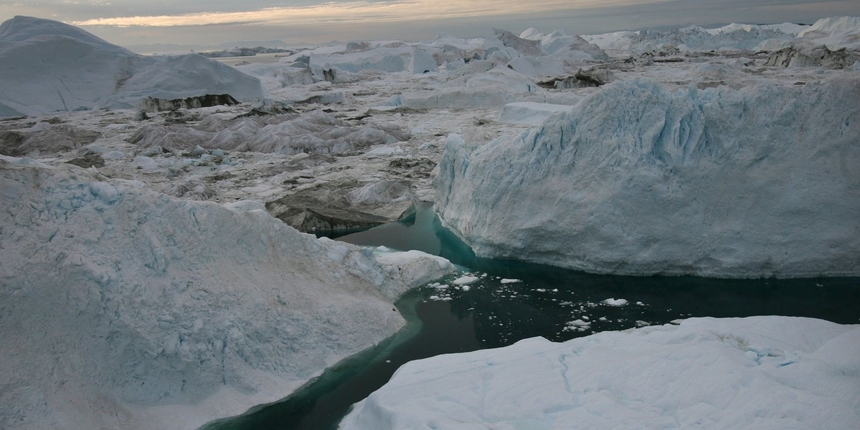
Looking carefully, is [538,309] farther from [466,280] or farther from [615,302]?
[466,280]

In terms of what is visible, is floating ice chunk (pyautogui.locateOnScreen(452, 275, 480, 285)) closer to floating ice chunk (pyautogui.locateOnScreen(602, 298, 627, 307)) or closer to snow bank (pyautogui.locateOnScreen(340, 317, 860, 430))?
floating ice chunk (pyautogui.locateOnScreen(602, 298, 627, 307))

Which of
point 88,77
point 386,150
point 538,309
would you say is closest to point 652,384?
point 538,309

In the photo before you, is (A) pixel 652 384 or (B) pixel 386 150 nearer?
(A) pixel 652 384

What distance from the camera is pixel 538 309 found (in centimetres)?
587

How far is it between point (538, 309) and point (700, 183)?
7.12ft

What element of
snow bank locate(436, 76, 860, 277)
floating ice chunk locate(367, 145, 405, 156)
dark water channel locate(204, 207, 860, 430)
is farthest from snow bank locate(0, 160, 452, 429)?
floating ice chunk locate(367, 145, 405, 156)

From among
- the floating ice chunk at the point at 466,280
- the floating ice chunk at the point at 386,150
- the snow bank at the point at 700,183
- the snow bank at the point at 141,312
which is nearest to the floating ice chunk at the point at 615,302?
the snow bank at the point at 700,183

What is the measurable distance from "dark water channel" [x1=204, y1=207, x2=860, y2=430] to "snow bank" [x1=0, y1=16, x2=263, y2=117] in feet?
57.8

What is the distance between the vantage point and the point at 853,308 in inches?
219

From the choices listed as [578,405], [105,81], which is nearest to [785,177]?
[578,405]

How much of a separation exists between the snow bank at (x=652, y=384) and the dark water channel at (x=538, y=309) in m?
0.48

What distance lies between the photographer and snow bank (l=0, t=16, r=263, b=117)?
19.8 m

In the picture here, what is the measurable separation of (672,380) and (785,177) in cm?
366

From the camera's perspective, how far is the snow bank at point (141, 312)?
3918 mm
